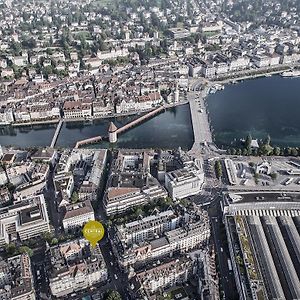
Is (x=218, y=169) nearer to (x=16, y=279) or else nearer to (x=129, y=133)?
(x=129, y=133)

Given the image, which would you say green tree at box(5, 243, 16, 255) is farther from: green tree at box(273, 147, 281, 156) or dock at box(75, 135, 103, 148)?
green tree at box(273, 147, 281, 156)

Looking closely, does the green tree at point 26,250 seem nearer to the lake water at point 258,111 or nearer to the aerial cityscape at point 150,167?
the aerial cityscape at point 150,167

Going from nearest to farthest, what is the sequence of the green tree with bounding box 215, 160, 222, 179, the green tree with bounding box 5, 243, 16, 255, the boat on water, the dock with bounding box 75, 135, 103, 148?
the green tree with bounding box 5, 243, 16, 255 → the green tree with bounding box 215, 160, 222, 179 → the dock with bounding box 75, 135, 103, 148 → the boat on water

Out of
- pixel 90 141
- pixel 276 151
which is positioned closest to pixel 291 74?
pixel 276 151

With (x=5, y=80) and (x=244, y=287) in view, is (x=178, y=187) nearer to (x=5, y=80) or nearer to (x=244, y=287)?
(x=244, y=287)

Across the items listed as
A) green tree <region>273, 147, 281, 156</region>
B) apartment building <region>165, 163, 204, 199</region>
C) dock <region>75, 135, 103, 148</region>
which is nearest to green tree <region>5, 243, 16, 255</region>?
apartment building <region>165, 163, 204, 199</region>

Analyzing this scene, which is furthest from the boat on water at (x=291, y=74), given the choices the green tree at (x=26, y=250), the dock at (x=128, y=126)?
the green tree at (x=26, y=250)

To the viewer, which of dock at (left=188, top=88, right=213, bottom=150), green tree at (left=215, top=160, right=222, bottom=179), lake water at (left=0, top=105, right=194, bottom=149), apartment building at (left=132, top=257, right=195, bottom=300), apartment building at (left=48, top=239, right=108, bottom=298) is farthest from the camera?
lake water at (left=0, top=105, right=194, bottom=149)
